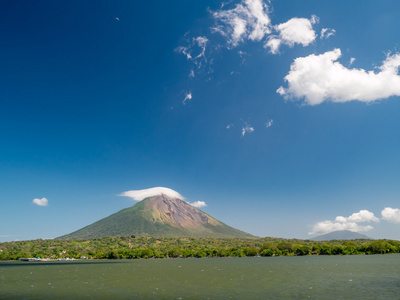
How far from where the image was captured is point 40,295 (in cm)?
5984

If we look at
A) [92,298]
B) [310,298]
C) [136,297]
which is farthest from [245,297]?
[92,298]

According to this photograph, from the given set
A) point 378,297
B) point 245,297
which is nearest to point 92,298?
point 245,297

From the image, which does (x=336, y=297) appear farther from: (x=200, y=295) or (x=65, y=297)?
(x=65, y=297)

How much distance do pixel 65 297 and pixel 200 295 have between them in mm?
25039

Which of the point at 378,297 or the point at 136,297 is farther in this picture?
the point at 136,297

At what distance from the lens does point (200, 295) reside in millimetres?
54594

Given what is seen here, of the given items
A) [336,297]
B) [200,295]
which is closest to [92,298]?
[200,295]

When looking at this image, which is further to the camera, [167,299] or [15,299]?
[15,299]

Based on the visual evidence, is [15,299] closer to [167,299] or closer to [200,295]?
[167,299]

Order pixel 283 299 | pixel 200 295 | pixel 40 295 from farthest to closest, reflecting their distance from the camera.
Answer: pixel 40 295 < pixel 200 295 < pixel 283 299

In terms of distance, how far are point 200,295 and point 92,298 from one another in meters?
19.2

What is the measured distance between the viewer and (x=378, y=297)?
4881 centimetres

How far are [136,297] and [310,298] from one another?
29546 millimetres

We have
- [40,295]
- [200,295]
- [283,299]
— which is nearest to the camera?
[283,299]
